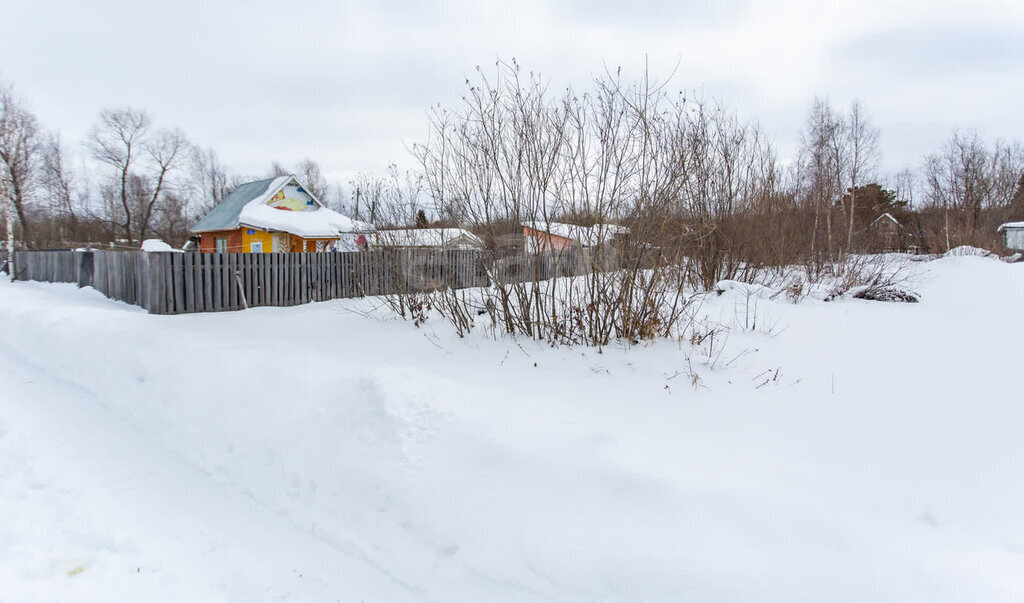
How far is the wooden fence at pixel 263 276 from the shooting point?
7.03m

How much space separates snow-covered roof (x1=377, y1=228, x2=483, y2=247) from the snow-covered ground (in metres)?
1.69

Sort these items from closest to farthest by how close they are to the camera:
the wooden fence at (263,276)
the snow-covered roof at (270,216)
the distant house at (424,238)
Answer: the distant house at (424,238) < the wooden fence at (263,276) < the snow-covered roof at (270,216)

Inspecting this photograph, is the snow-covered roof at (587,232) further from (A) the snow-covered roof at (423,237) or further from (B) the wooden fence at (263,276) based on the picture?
(B) the wooden fence at (263,276)

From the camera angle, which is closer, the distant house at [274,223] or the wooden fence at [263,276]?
the wooden fence at [263,276]

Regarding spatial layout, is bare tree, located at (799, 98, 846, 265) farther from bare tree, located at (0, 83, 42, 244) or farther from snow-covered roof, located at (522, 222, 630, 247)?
bare tree, located at (0, 83, 42, 244)

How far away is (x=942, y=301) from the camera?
8.08 metres

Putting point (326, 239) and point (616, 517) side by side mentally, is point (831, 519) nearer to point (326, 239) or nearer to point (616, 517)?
point (616, 517)

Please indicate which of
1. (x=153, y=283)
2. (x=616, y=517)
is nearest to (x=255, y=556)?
(x=616, y=517)

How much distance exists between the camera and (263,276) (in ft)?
31.3

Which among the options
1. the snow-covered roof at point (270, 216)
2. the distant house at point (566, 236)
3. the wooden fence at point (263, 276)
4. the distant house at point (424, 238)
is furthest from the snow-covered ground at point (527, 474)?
the snow-covered roof at point (270, 216)

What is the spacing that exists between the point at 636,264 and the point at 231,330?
20.0 ft

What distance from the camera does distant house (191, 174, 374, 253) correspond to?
720 inches

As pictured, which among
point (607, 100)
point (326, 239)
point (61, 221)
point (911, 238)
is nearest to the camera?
point (607, 100)

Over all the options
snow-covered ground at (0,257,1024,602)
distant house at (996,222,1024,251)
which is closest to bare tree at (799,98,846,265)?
snow-covered ground at (0,257,1024,602)
